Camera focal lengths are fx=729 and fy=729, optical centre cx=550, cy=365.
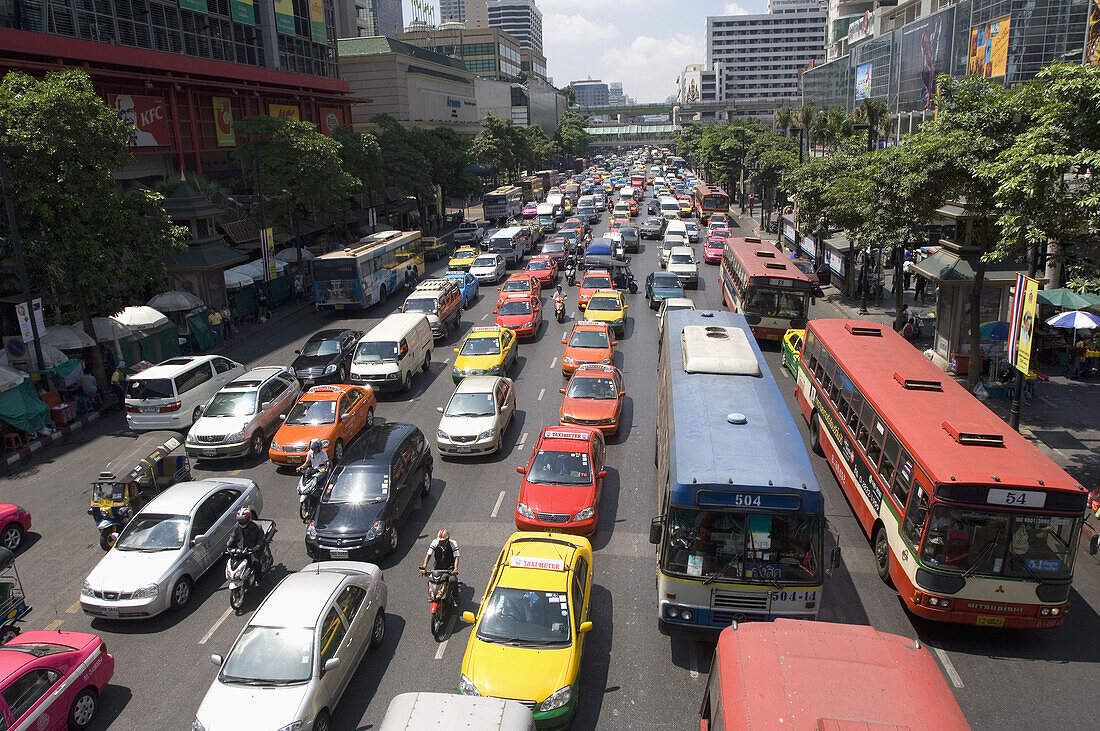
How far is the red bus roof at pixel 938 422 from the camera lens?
10227 mm

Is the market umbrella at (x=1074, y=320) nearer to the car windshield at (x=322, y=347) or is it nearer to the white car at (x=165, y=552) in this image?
the white car at (x=165, y=552)

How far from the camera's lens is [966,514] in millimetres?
10234

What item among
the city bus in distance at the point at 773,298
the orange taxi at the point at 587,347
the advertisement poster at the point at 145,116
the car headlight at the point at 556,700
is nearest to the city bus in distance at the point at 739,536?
the car headlight at the point at 556,700

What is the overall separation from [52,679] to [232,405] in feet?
34.4

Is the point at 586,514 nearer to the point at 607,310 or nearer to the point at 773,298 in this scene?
the point at 773,298

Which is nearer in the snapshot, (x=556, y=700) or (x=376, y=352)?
(x=556, y=700)

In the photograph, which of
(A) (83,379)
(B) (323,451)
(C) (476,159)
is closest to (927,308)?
(B) (323,451)

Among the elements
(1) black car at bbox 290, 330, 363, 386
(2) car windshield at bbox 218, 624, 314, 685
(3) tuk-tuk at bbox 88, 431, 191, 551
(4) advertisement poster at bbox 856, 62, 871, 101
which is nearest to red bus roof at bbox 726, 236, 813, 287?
(1) black car at bbox 290, 330, 363, 386

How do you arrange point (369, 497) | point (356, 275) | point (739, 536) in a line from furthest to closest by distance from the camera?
1. point (356, 275)
2. point (369, 497)
3. point (739, 536)

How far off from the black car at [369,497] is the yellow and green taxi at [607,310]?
1363 centimetres

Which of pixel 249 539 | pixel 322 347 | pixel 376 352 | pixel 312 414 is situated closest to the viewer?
pixel 249 539

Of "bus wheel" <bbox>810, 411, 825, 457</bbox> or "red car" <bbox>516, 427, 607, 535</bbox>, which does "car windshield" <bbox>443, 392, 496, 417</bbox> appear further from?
"bus wheel" <bbox>810, 411, 825, 457</bbox>

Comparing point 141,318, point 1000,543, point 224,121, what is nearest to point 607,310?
point 141,318

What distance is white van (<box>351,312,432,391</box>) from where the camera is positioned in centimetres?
2300
